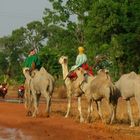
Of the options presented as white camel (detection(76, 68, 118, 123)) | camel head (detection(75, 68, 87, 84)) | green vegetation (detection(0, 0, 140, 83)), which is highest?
A: green vegetation (detection(0, 0, 140, 83))

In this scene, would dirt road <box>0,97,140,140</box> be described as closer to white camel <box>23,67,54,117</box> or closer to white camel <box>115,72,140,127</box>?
white camel <box>115,72,140,127</box>

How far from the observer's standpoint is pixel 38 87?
19875 mm

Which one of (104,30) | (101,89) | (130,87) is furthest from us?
(104,30)

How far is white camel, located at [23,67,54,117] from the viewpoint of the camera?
63.5 ft

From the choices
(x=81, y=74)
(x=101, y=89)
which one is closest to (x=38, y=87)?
(x=81, y=74)

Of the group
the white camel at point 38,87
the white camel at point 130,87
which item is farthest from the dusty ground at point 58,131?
the white camel at point 38,87

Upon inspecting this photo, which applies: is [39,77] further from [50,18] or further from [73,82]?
[50,18]

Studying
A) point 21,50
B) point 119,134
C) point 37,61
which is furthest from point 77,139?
point 21,50

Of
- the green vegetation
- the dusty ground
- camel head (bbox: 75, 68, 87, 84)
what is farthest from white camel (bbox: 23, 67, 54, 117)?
the green vegetation

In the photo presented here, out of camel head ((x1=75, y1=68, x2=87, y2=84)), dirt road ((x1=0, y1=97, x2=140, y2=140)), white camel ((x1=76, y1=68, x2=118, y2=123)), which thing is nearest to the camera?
dirt road ((x1=0, y1=97, x2=140, y2=140))

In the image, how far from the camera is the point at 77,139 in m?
13.1

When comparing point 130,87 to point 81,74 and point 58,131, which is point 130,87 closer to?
point 81,74

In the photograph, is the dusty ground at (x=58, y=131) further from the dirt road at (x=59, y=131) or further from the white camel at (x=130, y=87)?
the white camel at (x=130, y=87)

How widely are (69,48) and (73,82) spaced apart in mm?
24260
